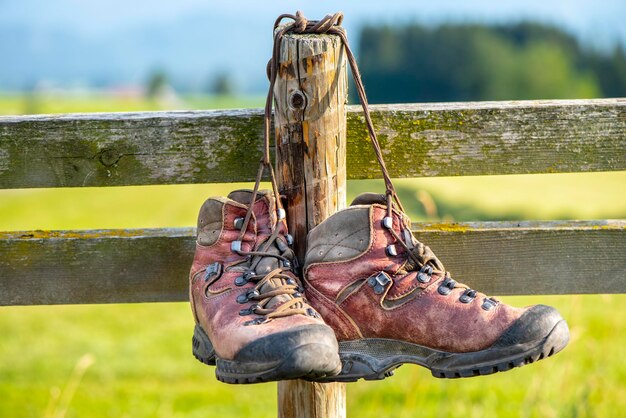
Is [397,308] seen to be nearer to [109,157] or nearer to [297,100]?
[297,100]

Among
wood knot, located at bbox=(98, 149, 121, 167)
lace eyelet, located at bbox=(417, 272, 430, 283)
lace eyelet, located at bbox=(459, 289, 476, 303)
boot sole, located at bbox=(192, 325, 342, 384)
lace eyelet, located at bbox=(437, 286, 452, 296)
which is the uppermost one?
wood knot, located at bbox=(98, 149, 121, 167)

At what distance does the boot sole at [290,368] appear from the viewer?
175cm

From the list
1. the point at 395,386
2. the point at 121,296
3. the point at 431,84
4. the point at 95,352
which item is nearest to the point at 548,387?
the point at 395,386

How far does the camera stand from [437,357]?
2008mm

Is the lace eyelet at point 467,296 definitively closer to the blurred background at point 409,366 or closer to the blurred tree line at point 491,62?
the blurred background at point 409,366

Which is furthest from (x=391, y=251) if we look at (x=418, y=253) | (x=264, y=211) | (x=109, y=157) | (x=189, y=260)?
(x=109, y=157)

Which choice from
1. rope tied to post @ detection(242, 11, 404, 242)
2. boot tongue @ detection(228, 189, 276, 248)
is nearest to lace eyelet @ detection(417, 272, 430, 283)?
rope tied to post @ detection(242, 11, 404, 242)

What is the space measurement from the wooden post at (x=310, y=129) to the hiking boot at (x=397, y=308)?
0.60 ft

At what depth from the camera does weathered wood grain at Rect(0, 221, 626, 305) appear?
2502 millimetres

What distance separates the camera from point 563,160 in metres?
2.47

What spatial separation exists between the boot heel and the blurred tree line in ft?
67.2

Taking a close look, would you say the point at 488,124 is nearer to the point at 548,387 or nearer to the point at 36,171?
the point at 36,171

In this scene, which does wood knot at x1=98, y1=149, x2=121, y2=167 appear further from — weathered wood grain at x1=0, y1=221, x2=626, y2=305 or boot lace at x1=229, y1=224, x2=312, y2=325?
boot lace at x1=229, y1=224, x2=312, y2=325

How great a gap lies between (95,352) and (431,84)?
19680mm
